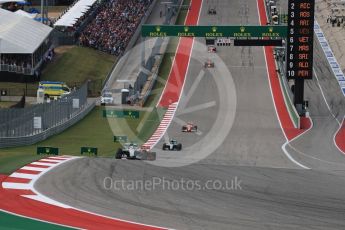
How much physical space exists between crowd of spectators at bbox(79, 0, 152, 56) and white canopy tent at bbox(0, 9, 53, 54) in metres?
8.72

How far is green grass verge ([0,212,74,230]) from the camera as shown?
1473 centimetres

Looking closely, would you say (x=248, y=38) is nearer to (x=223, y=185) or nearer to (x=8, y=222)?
(x=223, y=185)

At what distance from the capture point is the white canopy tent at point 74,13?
7947 cm

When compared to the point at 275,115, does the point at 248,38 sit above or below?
above

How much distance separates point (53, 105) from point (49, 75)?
2583 centimetres

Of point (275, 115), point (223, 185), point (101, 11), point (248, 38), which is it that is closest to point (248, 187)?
point (223, 185)

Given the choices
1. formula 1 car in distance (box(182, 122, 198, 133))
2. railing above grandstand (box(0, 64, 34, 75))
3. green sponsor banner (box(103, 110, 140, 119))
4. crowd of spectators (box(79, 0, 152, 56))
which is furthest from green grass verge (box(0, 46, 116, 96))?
formula 1 car in distance (box(182, 122, 198, 133))

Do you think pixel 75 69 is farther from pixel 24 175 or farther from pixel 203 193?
pixel 203 193

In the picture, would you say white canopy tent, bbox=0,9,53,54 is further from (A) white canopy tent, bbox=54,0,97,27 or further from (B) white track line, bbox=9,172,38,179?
(B) white track line, bbox=9,172,38,179

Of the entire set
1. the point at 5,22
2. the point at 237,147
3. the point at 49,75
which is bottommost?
the point at 237,147

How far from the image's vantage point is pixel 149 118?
54469mm

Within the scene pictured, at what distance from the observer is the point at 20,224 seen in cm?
1493

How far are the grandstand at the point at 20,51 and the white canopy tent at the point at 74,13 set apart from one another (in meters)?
11.8

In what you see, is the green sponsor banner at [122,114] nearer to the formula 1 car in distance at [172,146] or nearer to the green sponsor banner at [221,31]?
the formula 1 car in distance at [172,146]
